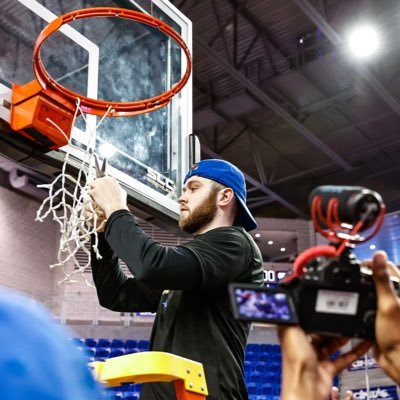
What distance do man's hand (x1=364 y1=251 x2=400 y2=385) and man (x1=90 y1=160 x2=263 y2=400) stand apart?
1010 millimetres

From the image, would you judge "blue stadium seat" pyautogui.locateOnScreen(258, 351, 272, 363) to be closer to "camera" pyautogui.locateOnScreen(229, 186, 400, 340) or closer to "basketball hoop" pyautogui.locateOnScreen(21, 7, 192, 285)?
"basketball hoop" pyautogui.locateOnScreen(21, 7, 192, 285)

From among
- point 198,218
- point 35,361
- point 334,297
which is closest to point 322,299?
point 334,297

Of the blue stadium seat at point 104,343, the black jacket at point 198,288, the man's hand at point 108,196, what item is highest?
the blue stadium seat at point 104,343

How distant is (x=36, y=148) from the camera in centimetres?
260

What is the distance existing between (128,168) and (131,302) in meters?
0.90

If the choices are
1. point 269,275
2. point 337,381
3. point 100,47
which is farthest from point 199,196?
point 269,275

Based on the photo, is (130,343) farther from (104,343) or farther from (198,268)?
(198,268)

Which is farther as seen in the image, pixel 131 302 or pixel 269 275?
pixel 269 275

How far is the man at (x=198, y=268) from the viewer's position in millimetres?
1838

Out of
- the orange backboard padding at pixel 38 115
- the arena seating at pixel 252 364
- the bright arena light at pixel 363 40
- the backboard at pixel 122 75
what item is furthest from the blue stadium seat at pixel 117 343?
the orange backboard padding at pixel 38 115

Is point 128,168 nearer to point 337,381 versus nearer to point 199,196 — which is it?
point 199,196

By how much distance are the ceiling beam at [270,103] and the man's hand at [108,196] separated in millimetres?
6398

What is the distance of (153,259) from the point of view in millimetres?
1794

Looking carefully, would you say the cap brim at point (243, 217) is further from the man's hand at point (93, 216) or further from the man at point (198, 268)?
the man's hand at point (93, 216)
